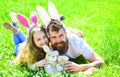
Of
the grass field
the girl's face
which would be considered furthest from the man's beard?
the grass field

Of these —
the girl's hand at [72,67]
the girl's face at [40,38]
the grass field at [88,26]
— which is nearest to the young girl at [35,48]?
the girl's face at [40,38]

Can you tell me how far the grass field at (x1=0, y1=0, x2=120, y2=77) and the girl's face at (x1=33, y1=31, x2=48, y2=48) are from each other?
38 centimetres

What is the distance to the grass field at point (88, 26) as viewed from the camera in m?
5.75

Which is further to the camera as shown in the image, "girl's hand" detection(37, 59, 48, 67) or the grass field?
the grass field

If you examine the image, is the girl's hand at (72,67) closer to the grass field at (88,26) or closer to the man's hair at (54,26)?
the grass field at (88,26)

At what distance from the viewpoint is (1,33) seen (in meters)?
7.52

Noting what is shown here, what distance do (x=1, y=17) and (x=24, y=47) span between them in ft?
10.5

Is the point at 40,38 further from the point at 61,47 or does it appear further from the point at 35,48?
the point at 61,47

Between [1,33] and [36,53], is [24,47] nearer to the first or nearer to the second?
[36,53]

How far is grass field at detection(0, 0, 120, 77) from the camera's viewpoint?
5746 mm

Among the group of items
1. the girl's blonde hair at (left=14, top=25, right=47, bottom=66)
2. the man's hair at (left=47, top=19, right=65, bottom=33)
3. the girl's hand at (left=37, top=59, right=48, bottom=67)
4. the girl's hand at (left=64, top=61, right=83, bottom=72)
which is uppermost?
the man's hair at (left=47, top=19, right=65, bottom=33)

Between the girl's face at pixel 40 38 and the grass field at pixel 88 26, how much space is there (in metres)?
0.38

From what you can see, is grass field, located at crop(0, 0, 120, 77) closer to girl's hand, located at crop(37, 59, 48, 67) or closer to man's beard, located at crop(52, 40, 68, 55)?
girl's hand, located at crop(37, 59, 48, 67)

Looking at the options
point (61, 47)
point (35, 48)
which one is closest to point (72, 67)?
point (61, 47)
